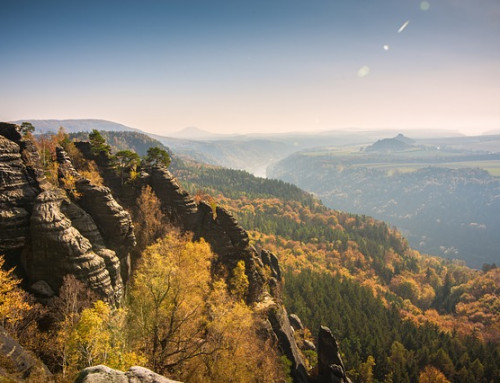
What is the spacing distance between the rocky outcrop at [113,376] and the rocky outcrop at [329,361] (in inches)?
1880

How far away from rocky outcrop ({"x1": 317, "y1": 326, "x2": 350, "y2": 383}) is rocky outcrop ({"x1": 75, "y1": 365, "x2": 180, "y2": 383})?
157ft

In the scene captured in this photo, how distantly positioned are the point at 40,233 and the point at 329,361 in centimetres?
5362

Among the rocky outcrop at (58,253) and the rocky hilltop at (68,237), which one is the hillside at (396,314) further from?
the rocky outcrop at (58,253)

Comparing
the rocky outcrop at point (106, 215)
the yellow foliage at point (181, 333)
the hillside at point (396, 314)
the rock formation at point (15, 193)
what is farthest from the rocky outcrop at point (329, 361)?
the rock formation at point (15, 193)

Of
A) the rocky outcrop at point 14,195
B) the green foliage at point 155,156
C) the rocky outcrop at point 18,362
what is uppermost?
the green foliage at point 155,156

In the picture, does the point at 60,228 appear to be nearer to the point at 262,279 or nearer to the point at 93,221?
the point at 93,221

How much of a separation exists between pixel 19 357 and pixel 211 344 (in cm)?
2101

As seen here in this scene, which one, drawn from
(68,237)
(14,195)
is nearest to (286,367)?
(68,237)

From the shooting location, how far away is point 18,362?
921 inches

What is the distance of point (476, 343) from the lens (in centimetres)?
11650

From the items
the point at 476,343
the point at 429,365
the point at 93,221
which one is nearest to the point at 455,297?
the point at 476,343

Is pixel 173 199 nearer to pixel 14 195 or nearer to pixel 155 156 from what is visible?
pixel 155 156

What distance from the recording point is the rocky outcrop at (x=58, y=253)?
34.2 m

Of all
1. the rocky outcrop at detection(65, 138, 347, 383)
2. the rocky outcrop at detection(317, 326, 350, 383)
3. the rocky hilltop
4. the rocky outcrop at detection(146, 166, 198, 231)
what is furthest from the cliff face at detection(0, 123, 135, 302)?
the rocky outcrop at detection(317, 326, 350, 383)
